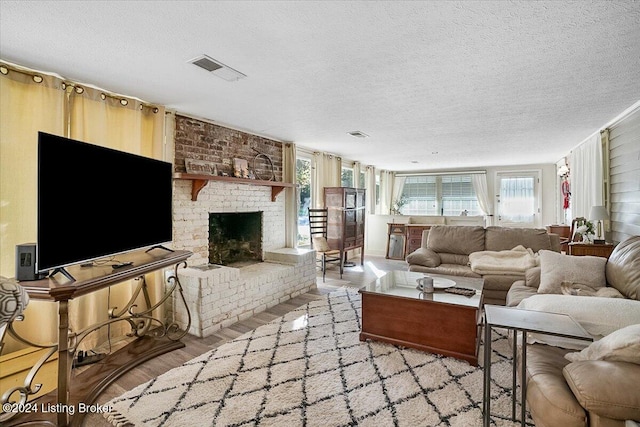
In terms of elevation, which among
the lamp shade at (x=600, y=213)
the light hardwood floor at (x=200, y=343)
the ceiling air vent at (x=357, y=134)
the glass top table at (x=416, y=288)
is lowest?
the light hardwood floor at (x=200, y=343)

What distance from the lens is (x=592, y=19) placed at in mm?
1729

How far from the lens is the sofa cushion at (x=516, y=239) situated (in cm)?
406

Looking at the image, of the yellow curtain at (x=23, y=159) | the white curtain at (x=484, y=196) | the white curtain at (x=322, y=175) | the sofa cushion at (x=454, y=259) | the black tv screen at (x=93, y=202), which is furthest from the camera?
the white curtain at (x=484, y=196)

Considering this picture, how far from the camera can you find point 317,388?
6.84 ft

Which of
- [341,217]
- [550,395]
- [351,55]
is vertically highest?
[351,55]

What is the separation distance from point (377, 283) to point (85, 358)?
8.41 ft

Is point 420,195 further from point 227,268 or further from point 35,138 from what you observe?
point 35,138

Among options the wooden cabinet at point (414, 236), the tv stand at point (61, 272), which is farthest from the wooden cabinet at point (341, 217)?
the tv stand at point (61, 272)

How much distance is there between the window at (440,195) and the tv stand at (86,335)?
7.55 m

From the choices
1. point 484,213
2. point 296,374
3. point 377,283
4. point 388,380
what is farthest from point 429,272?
point 484,213

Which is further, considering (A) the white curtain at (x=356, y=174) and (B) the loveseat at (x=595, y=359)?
Result: (A) the white curtain at (x=356, y=174)

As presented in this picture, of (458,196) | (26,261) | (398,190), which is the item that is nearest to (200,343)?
(26,261)

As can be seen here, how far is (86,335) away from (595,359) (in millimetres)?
2964

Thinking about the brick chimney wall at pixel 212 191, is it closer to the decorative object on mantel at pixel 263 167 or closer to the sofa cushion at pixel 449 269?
the decorative object on mantel at pixel 263 167
